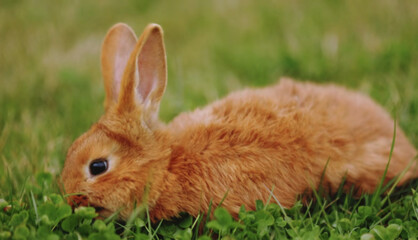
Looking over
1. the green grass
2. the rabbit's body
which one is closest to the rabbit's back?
the rabbit's body

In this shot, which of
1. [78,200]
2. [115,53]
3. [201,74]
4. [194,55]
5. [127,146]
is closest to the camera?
[78,200]

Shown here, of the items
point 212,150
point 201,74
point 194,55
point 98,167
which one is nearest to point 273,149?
point 212,150

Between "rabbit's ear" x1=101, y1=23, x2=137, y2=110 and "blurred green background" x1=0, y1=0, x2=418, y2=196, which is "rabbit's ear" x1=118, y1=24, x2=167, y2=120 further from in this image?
"blurred green background" x1=0, y1=0, x2=418, y2=196

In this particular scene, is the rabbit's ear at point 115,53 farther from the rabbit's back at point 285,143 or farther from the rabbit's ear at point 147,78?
the rabbit's back at point 285,143

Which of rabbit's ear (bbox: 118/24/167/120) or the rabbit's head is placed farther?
rabbit's ear (bbox: 118/24/167/120)

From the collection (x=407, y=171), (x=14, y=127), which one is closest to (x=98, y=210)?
(x=14, y=127)

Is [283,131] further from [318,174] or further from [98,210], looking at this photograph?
[98,210]

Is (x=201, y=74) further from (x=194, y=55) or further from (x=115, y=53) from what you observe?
(x=115, y=53)
